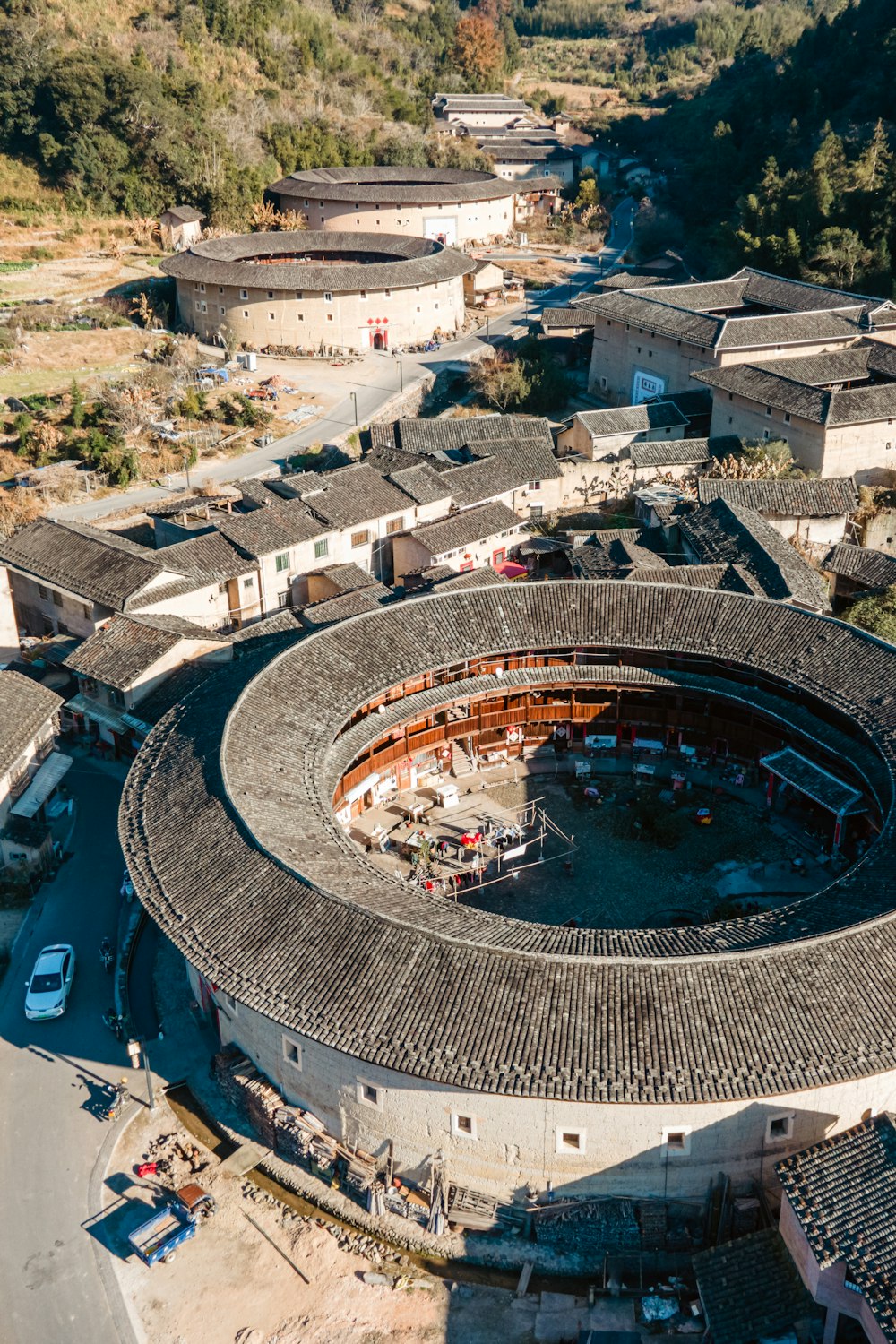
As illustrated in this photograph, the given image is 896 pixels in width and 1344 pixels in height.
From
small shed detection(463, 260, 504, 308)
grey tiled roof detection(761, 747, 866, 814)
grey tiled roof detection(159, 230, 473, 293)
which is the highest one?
grey tiled roof detection(159, 230, 473, 293)

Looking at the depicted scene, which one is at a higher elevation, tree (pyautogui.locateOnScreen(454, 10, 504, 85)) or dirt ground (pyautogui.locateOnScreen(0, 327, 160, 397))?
tree (pyautogui.locateOnScreen(454, 10, 504, 85))

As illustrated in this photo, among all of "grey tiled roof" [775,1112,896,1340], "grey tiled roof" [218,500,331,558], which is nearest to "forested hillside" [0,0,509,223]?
"grey tiled roof" [218,500,331,558]

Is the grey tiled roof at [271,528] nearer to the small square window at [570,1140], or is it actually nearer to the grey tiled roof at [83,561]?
the grey tiled roof at [83,561]

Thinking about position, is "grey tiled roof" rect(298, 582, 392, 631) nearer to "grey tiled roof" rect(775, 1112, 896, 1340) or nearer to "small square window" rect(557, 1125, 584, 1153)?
"small square window" rect(557, 1125, 584, 1153)

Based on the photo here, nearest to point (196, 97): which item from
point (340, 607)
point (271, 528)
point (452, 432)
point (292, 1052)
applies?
point (452, 432)

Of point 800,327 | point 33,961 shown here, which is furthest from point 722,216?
point 33,961

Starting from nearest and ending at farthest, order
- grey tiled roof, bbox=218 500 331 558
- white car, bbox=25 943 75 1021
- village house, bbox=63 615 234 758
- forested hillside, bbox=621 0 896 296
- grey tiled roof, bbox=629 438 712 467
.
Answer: white car, bbox=25 943 75 1021, village house, bbox=63 615 234 758, grey tiled roof, bbox=218 500 331 558, grey tiled roof, bbox=629 438 712 467, forested hillside, bbox=621 0 896 296

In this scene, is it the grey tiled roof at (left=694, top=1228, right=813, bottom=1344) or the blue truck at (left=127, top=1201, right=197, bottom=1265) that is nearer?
the grey tiled roof at (left=694, top=1228, right=813, bottom=1344)
